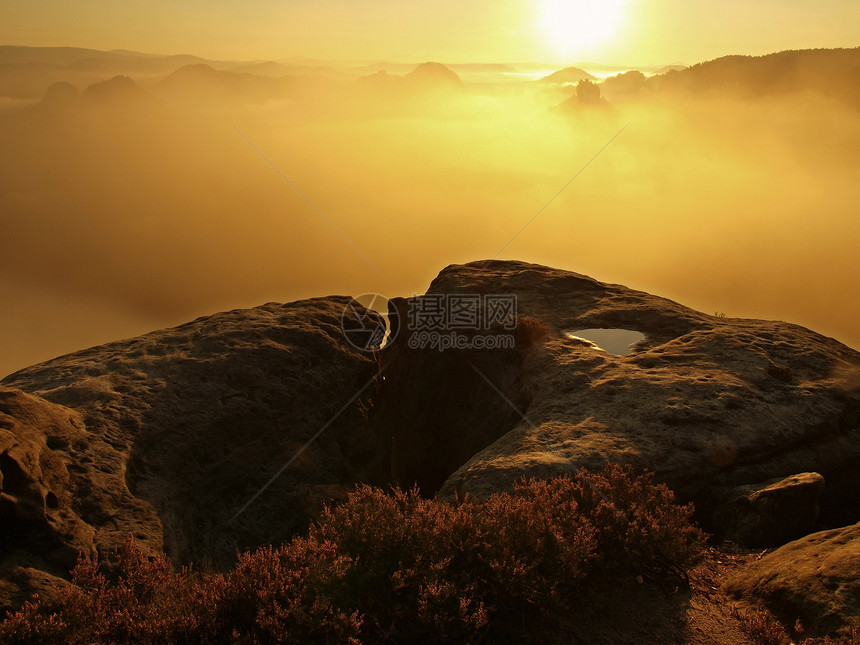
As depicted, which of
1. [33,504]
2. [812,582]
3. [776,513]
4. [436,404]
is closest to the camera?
[812,582]

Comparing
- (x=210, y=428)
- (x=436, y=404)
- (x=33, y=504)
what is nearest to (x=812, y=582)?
(x=33, y=504)

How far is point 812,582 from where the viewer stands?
593cm

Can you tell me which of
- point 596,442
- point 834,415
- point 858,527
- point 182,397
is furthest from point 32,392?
point 834,415

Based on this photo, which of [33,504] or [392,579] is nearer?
[392,579]

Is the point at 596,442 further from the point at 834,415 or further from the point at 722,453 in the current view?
the point at 834,415

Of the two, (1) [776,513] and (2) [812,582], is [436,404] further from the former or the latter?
(2) [812,582]

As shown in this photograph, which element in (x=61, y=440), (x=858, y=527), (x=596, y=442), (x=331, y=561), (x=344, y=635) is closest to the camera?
(x=344, y=635)

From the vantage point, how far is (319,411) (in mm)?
11398

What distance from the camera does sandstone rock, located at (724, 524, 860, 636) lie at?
559cm

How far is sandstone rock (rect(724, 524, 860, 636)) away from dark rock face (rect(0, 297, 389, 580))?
20.6 feet

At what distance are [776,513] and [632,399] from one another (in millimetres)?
2455

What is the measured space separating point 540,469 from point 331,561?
135 inches

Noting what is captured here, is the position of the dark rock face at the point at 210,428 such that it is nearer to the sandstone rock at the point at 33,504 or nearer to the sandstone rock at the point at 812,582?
the sandstone rock at the point at 33,504

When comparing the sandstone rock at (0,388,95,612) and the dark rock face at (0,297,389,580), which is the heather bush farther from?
the dark rock face at (0,297,389,580)
